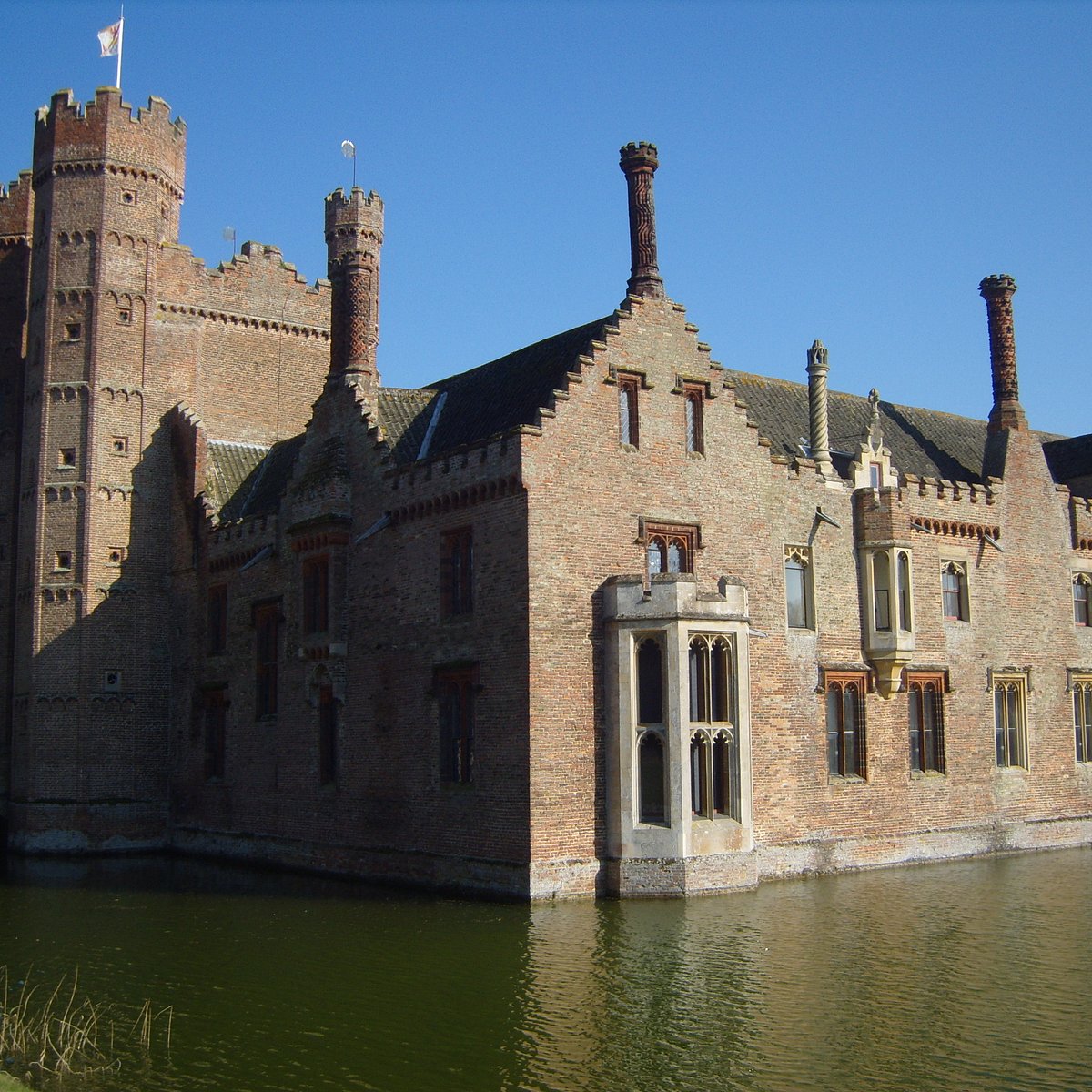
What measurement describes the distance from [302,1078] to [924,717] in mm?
20016

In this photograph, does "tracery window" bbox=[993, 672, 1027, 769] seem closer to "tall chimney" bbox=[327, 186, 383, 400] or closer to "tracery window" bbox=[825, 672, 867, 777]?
"tracery window" bbox=[825, 672, 867, 777]

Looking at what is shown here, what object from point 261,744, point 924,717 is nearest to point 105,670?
point 261,744

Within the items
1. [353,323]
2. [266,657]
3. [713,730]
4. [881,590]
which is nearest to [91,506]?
[266,657]

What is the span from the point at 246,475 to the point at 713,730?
17.8 metres

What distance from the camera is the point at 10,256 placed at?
4022 centimetres

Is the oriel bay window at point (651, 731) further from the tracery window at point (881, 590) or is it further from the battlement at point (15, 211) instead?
the battlement at point (15, 211)

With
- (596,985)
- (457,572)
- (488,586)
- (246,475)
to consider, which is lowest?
(596,985)

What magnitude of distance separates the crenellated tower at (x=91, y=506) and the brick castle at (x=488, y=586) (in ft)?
0.32

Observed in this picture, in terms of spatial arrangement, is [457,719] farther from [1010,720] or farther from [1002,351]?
[1002,351]

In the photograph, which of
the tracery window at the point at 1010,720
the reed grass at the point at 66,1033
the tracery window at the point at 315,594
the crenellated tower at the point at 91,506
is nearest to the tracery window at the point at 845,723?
the tracery window at the point at 1010,720

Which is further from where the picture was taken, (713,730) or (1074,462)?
(1074,462)

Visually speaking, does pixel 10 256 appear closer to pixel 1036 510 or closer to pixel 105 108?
pixel 105 108

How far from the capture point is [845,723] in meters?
27.7

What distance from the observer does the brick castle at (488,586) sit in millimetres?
23359
